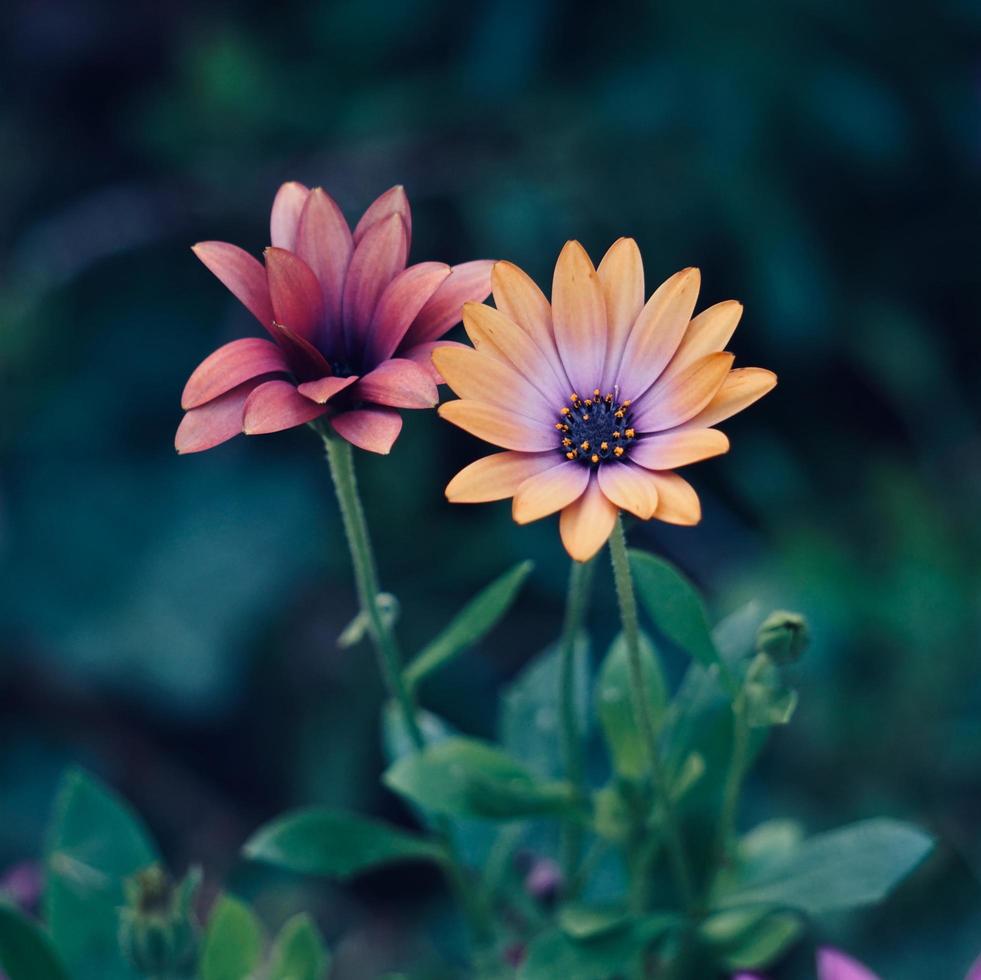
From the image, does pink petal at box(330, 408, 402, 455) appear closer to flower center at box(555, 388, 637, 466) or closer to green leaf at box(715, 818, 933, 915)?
flower center at box(555, 388, 637, 466)

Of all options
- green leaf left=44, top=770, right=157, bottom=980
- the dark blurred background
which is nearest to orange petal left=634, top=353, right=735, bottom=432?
green leaf left=44, top=770, right=157, bottom=980

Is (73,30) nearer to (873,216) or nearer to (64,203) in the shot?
(64,203)

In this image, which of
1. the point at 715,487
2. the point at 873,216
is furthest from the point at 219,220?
the point at 873,216

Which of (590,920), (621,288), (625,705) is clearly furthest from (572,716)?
(621,288)

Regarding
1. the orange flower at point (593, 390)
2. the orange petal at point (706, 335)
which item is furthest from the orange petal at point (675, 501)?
the orange petal at point (706, 335)

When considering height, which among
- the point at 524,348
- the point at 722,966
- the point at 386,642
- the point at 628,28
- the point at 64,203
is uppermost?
the point at 628,28

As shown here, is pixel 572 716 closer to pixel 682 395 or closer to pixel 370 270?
pixel 682 395
